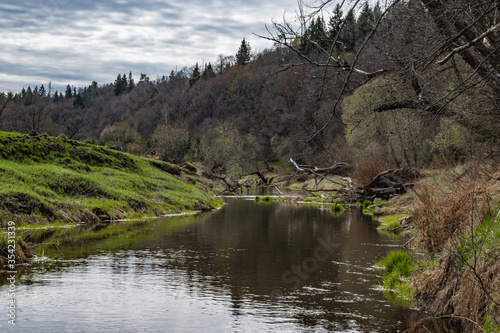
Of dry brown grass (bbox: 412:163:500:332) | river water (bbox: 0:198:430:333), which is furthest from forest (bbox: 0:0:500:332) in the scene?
river water (bbox: 0:198:430:333)

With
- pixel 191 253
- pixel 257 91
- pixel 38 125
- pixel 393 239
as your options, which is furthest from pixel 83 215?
pixel 257 91

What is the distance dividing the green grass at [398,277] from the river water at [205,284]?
1.08 ft

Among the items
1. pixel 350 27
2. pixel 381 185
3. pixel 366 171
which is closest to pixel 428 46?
pixel 350 27

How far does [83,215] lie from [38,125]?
69374 mm

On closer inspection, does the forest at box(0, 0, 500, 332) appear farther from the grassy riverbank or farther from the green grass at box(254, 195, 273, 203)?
the green grass at box(254, 195, 273, 203)

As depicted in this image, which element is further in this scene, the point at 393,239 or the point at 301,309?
the point at 393,239

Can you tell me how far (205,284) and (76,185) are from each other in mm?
14861

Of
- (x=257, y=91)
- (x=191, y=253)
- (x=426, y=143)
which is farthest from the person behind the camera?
(x=257, y=91)

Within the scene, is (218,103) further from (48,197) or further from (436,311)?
(436,311)

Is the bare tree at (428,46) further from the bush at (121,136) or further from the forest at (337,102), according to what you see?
the bush at (121,136)

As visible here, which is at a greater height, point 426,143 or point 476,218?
point 426,143

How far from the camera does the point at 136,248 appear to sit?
16.3 m

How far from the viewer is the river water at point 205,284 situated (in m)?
8.84

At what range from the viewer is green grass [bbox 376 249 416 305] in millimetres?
10936
